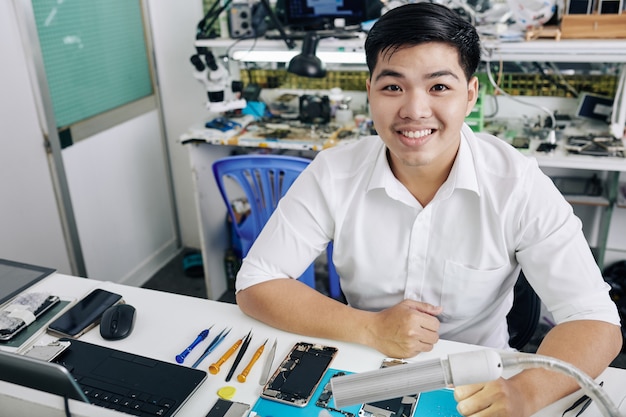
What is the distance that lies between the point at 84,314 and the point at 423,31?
930 millimetres

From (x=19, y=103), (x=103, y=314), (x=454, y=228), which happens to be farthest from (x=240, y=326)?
(x=19, y=103)

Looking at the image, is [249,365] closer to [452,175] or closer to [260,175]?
[452,175]

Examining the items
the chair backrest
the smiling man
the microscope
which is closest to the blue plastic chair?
the chair backrest

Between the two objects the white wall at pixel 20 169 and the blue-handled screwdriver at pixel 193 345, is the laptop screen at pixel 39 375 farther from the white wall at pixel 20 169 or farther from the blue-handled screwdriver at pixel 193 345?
the white wall at pixel 20 169

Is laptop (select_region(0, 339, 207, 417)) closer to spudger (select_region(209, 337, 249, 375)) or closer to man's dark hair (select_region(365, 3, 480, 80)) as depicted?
spudger (select_region(209, 337, 249, 375))

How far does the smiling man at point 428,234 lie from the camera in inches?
42.3

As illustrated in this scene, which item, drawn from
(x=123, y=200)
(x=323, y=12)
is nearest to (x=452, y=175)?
(x=323, y=12)

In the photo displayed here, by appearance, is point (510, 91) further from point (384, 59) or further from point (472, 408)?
point (472, 408)

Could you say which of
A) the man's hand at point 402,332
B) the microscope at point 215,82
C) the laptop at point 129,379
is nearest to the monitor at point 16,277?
the laptop at point 129,379

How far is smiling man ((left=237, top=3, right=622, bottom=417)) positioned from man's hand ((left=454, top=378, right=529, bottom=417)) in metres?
0.04

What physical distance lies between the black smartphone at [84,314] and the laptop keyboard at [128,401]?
21 centimetres

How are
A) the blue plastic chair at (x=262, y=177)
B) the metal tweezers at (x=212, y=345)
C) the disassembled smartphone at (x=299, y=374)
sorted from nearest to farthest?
the disassembled smartphone at (x=299, y=374), the metal tweezers at (x=212, y=345), the blue plastic chair at (x=262, y=177)

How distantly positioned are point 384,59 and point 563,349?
653mm

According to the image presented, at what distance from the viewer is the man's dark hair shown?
1.08 m
